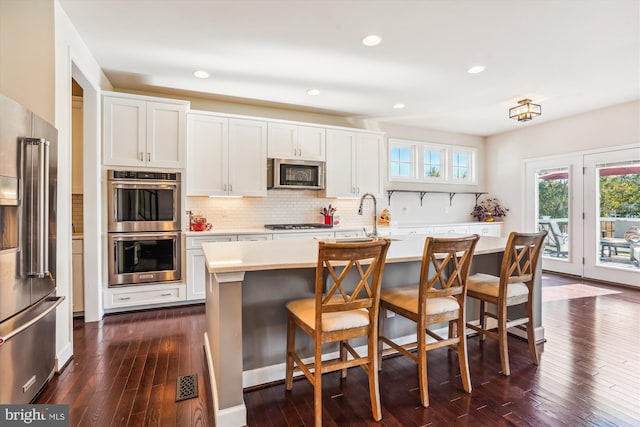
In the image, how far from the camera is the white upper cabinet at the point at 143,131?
3541 millimetres

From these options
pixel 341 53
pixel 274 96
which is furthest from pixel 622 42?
pixel 274 96

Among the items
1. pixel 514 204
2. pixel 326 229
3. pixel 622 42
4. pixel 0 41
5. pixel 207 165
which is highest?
pixel 622 42

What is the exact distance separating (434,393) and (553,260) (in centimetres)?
496

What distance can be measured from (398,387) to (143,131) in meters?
3.63

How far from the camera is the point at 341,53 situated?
10.4ft

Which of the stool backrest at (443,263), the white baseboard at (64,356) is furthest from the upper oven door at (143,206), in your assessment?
the stool backrest at (443,263)

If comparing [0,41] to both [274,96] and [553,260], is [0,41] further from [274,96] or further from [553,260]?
[553,260]

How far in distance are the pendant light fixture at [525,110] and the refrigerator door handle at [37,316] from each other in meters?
5.49

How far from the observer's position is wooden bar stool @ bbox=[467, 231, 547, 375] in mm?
2281

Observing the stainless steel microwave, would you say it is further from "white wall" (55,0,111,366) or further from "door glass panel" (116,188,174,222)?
"white wall" (55,0,111,366)

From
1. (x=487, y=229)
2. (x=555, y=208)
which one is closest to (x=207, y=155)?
(x=487, y=229)

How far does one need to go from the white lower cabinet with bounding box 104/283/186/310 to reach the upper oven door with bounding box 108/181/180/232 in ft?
2.19

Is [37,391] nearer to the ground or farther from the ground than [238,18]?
nearer to the ground

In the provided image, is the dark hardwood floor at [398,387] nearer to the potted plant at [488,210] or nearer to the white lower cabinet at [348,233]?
the white lower cabinet at [348,233]
